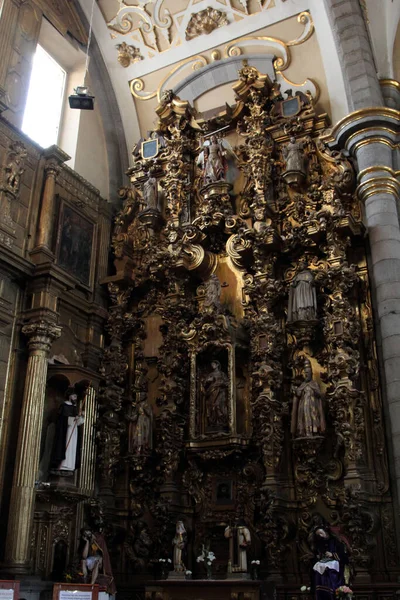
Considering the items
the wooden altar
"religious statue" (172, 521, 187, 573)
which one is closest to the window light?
"religious statue" (172, 521, 187, 573)

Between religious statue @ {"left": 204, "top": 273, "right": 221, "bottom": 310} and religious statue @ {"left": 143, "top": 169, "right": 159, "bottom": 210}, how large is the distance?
230 centimetres

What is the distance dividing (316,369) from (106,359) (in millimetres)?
4103

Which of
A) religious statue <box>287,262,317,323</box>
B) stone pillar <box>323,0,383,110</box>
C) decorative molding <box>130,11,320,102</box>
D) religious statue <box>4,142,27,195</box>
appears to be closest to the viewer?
religious statue <box>287,262,317,323</box>

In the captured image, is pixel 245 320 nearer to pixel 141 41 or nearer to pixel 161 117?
pixel 161 117

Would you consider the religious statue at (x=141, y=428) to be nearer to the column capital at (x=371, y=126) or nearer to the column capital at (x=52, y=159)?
the column capital at (x=52, y=159)

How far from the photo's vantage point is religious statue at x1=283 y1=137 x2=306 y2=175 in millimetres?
12430

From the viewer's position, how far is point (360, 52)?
12.0 m

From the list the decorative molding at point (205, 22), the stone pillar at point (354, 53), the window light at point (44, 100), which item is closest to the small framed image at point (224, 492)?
the stone pillar at point (354, 53)

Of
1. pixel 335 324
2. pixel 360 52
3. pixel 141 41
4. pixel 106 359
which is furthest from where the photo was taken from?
pixel 141 41

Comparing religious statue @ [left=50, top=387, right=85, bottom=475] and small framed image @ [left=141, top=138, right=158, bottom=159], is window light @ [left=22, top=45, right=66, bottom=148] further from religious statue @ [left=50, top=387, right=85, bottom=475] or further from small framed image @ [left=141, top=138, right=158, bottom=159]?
religious statue @ [left=50, top=387, right=85, bottom=475]

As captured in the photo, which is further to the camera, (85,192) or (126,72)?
(126,72)

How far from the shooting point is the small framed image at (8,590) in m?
7.55

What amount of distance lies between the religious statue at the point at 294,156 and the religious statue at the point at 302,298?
2.10 meters

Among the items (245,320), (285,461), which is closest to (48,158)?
(245,320)
